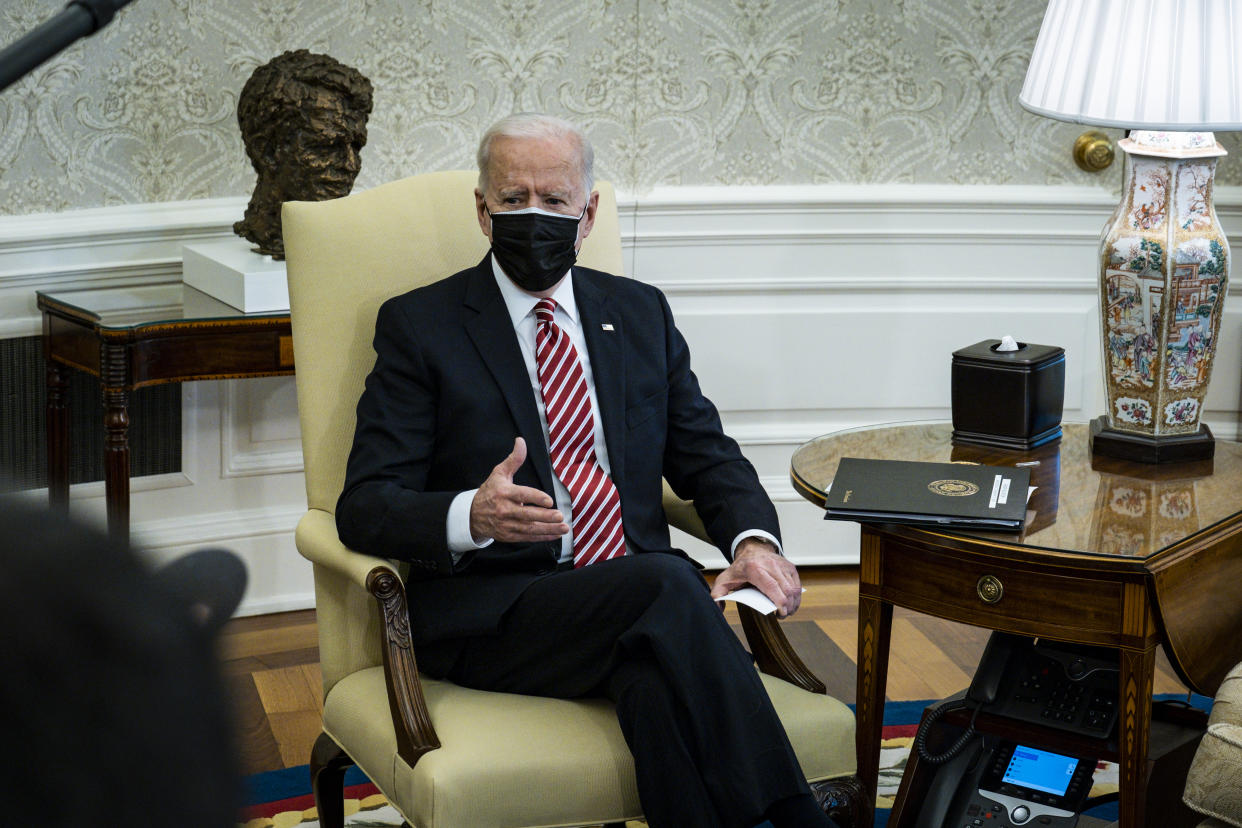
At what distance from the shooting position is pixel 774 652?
2.08m

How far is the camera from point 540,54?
11.2ft

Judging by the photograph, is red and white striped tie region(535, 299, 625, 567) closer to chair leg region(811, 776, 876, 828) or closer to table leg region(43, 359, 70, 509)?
chair leg region(811, 776, 876, 828)

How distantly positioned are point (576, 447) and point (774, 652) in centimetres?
43

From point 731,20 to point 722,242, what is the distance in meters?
0.55

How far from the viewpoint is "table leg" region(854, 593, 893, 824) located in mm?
2148

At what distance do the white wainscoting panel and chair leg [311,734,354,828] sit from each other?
4.51 ft

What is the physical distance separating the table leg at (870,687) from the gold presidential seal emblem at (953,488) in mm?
199

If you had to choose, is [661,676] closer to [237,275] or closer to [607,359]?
[607,359]

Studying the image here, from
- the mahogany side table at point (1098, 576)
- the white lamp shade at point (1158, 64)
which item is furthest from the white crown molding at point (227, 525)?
the white lamp shade at point (1158, 64)

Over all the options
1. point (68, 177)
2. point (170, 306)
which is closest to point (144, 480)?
point (170, 306)

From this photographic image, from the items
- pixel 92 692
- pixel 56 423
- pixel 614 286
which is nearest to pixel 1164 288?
pixel 614 286

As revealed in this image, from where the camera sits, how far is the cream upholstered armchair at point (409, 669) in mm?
1780

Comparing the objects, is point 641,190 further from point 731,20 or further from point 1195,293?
point 1195,293

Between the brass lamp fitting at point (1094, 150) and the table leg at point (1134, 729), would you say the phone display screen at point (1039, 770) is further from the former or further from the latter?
the brass lamp fitting at point (1094, 150)
